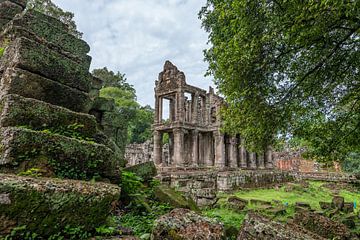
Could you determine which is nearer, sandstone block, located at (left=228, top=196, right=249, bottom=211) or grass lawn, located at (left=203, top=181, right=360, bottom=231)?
grass lawn, located at (left=203, top=181, right=360, bottom=231)

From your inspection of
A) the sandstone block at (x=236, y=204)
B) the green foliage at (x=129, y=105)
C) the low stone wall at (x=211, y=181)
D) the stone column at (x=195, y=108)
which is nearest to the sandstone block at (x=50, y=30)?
the low stone wall at (x=211, y=181)

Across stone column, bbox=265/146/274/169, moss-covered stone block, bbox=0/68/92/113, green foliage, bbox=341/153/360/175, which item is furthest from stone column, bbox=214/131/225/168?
moss-covered stone block, bbox=0/68/92/113

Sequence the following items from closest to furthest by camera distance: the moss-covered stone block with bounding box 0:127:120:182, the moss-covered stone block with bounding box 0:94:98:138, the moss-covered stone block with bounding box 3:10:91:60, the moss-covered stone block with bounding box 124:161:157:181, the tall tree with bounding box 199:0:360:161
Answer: the moss-covered stone block with bounding box 0:127:120:182
the moss-covered stone block with bounding box 0:94:98:138
the moss-covered stone block with bounding box 3:10:91:60
the moss-covered stone block with bounding box 124:161:157:181
the tall tree with bounding box 199:0:360:161

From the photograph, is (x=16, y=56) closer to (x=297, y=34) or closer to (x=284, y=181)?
(x=297, y=34)

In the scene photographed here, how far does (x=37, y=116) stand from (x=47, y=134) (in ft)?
1.71

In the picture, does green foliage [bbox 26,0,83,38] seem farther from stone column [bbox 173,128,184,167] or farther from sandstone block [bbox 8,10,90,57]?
sandstone block [bbox 8,10,90,57]

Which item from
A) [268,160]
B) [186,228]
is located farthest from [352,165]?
[186,228]

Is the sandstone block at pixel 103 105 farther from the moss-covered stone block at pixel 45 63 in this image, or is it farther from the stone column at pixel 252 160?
the stone column at pixel 252 160

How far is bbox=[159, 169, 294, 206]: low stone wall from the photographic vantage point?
9.34 meters

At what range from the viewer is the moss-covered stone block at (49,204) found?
2141mm

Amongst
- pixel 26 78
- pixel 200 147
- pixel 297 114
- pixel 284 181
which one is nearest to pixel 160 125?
pixel 200 147

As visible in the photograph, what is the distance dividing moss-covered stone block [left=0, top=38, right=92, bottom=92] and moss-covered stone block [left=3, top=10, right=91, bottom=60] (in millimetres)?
362

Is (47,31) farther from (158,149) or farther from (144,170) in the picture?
(158,149)

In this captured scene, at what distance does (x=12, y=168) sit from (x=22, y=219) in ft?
2.73
